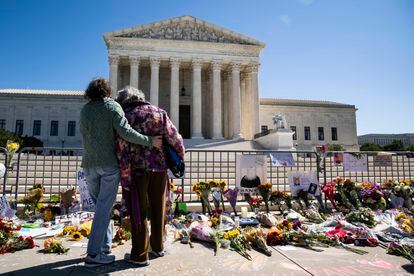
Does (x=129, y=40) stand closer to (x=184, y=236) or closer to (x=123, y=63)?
(x=123, y=63)

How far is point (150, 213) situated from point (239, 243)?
4.66 feet

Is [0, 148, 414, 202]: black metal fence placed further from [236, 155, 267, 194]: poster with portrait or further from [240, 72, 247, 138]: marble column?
[240, 72, 247, 138]: marble column

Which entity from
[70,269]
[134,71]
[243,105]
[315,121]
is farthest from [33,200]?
[315,121]

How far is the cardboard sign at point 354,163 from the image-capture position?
7934 millimetres

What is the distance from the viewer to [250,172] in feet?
22.7

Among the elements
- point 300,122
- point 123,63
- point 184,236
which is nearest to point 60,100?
point 123,63

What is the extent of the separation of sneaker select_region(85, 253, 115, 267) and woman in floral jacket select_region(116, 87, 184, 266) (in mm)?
232

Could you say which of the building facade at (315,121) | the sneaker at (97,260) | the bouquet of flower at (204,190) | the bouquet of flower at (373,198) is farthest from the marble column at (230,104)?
the sneaker at (97,260)

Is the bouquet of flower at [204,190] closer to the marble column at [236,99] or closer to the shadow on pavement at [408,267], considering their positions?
the shadow on pavement at [408,267]

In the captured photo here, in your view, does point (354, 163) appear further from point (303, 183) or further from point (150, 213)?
point (150, 213)

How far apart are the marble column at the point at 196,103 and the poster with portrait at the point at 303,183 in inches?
842

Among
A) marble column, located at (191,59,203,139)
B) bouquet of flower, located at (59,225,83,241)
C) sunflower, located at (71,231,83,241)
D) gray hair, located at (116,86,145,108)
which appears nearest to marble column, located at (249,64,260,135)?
marble column, located at (191,59,203,139)

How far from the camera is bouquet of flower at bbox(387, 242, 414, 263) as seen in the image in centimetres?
361

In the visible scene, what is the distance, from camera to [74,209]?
600 cm
